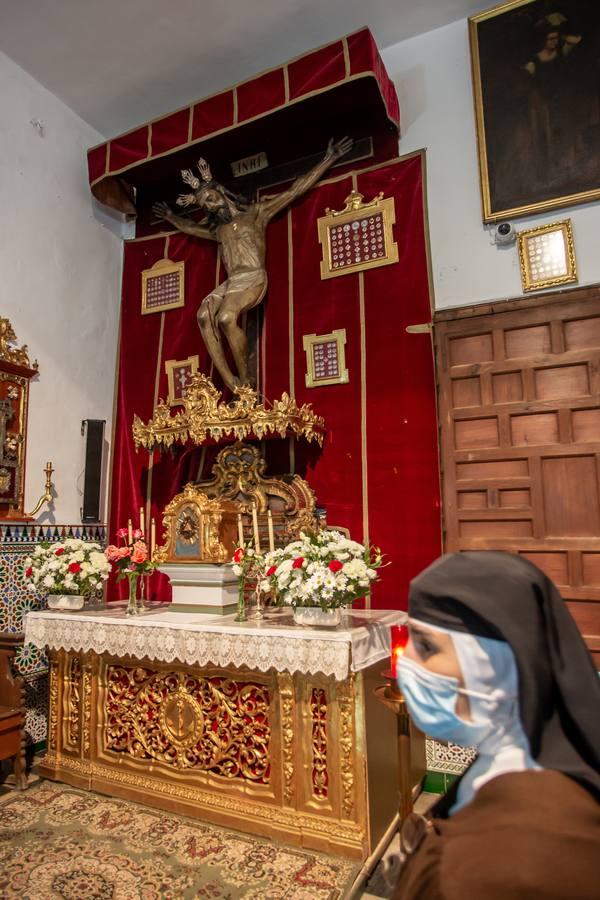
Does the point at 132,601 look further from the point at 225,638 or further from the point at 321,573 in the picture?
the point at 321,573

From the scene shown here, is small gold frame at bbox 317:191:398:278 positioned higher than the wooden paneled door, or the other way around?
small gold frame at bbox 317:191:398:278

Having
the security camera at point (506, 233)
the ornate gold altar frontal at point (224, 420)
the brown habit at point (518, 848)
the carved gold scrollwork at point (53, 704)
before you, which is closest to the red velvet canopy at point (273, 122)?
the security camera at point (506, 233)

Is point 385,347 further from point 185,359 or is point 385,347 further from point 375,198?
point 185,359

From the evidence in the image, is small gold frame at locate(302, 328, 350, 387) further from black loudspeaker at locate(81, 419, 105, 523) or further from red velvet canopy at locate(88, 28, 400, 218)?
black loudspeaker at locate(81, 419, 105, 523)

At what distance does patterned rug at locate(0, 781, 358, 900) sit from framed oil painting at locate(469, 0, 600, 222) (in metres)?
4.59

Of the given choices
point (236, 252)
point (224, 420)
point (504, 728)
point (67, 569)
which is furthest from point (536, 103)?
point (67, 569)

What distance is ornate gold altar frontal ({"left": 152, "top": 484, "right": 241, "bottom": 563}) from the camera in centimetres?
418

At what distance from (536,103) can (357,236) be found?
1688mm

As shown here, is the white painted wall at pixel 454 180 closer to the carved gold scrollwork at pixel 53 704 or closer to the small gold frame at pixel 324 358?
the small gold frame at pixel 324 358

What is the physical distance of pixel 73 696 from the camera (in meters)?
4.27

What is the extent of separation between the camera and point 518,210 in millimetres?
4543

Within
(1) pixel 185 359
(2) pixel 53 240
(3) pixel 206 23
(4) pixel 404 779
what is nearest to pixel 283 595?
(4) pixel 404 779

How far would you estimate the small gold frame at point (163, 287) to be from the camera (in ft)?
19.7

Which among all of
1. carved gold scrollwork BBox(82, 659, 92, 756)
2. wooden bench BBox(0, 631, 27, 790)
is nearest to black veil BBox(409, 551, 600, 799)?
carved gold scrollwork BBox(82, 659, 92, 756)
